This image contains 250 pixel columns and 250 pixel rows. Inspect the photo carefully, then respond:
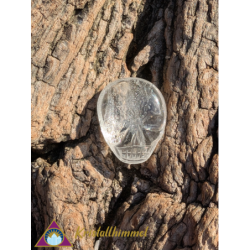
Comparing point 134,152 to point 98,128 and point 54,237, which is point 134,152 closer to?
point 98,128

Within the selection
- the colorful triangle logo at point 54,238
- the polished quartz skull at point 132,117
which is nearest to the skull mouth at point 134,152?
the polished quartz skull at point 132,117

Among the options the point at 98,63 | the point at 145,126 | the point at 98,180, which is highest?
the point at 98,63

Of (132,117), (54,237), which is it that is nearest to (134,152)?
(132,117)

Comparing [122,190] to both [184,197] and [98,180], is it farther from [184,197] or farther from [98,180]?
[184,197]

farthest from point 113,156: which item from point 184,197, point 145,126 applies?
point 184,197

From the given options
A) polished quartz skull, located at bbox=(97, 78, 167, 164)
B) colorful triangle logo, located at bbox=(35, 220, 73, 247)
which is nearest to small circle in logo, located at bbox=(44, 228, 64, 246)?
colorful triangle logo, located at bbox=(35, 220, 73, 247)

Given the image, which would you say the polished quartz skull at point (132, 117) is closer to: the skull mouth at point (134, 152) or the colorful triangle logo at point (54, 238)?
the skull mouth at point (134, 152)
